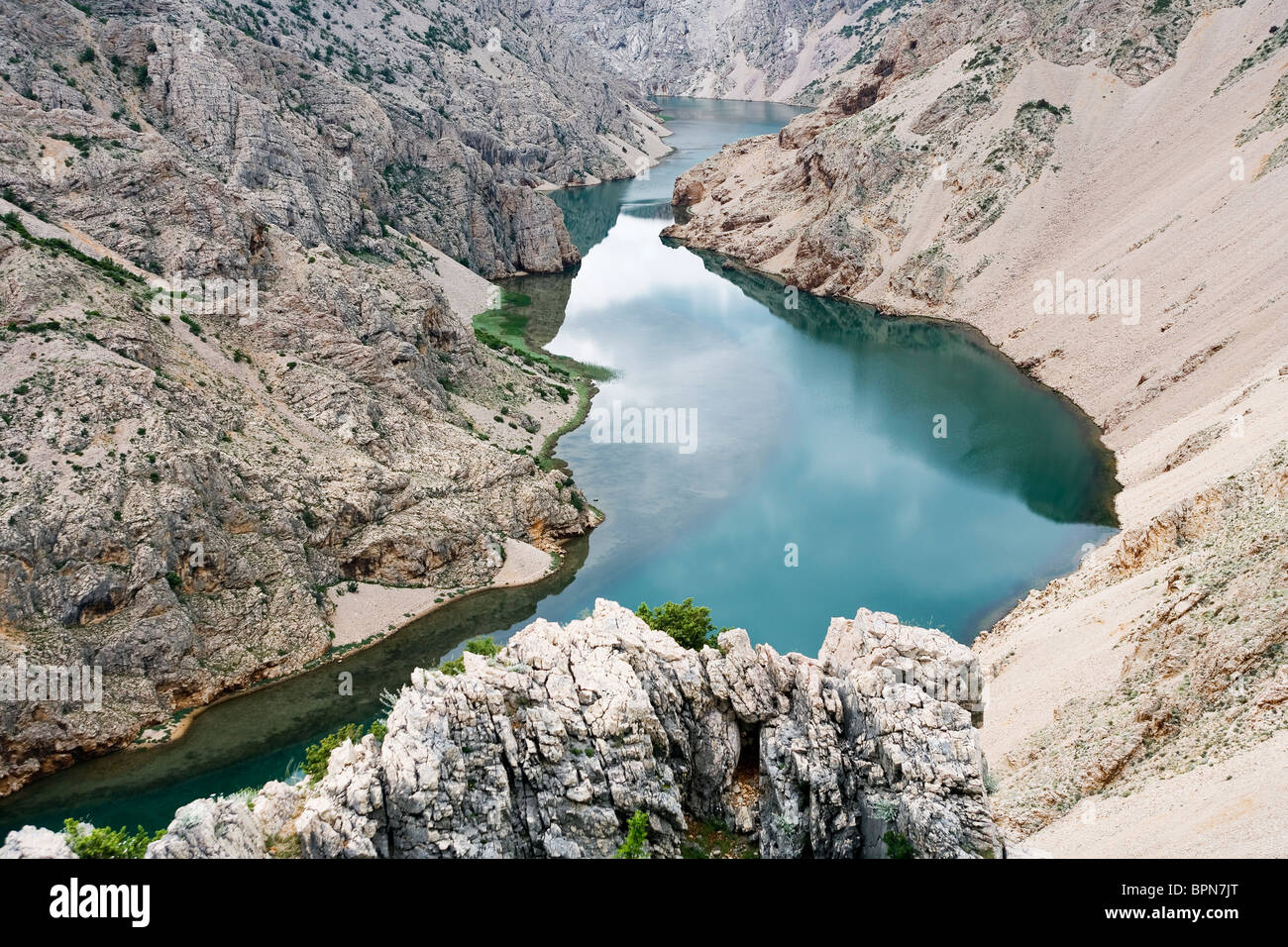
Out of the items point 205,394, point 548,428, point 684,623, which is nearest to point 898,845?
point 684,623

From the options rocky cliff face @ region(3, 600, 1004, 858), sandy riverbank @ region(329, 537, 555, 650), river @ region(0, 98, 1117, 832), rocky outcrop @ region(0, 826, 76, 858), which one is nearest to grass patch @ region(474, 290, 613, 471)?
river @ region(0, 98, 1117, 832)

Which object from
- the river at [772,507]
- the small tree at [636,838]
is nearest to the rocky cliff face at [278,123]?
the river at [772,507]

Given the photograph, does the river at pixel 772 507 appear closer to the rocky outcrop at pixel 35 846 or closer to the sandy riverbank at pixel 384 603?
the sandy riverbank at pixel 384 603

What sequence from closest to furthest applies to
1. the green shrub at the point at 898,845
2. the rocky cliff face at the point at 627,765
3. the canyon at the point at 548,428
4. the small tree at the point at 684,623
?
the rocky cliff face at the point at 627,765, the green shrub at the point at 898,845, the canyon at the point at 548,428, the small tree at the point at 684,623

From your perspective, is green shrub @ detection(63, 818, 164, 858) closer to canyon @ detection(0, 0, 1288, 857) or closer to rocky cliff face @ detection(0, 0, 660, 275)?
canyon @ detection(0, 0, 1288, 857)

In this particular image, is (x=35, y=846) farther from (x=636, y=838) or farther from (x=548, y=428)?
(x=548, y=428)

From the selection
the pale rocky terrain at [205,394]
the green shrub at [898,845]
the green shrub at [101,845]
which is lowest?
the green shrub at [898,845]

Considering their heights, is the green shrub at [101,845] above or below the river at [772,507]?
below
